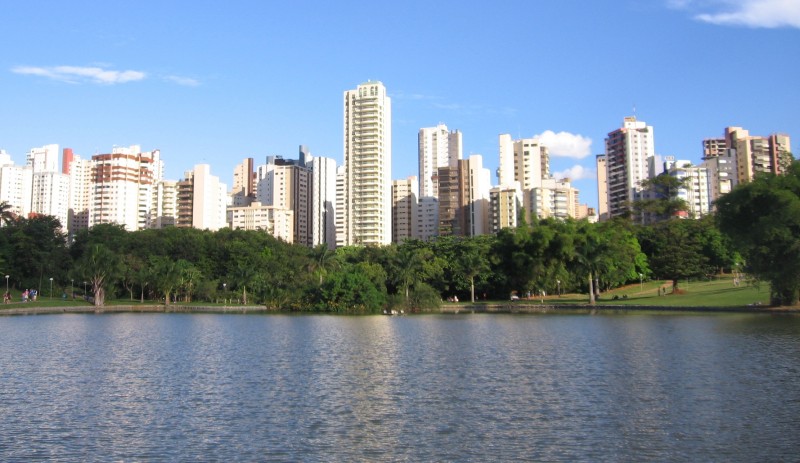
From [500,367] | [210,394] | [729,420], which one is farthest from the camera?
[500,367]

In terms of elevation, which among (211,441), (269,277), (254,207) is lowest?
(211,441)

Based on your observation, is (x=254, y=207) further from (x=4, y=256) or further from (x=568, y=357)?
(x=568, y=357)

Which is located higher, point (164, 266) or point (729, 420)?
point (164, 266)

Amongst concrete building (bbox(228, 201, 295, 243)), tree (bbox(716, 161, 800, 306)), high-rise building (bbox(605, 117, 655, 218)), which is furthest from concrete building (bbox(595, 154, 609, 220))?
tree (bbox(716, 161, 800, 306))

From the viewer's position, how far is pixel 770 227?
183 ft

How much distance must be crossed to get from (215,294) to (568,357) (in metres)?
70.8

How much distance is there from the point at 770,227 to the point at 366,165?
4271 inches

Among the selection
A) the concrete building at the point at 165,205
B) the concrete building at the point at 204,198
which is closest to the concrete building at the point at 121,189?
the concrete building at the point at 165,205

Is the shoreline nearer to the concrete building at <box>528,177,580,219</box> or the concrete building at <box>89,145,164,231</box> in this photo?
the concrete building at <box>528,177,580,219</box>

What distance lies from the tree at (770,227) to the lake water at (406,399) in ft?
60.7

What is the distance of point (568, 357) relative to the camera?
31.3m

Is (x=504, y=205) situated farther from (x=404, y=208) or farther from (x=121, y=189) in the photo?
(x=121, y=189)

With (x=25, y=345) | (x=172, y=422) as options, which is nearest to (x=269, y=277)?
(x=25, y=345)

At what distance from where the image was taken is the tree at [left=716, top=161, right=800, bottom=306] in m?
55.7
